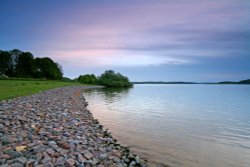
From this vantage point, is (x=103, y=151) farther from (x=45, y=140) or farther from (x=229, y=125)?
(x=229, y=125)

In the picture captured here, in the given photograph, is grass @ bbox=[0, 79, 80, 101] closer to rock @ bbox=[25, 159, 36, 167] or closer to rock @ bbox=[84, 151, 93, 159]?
rock @ bbox=[84, 151, 93, 159]

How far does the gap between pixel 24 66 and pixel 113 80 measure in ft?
→ 127

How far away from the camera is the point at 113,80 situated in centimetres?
10650

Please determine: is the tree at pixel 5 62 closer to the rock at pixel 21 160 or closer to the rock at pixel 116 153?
the rock at pixel 116 153

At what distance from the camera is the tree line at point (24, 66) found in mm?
87250

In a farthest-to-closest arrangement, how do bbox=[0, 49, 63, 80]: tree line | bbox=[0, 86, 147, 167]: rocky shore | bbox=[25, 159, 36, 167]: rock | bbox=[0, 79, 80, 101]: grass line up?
bbox=[0, 49, 63, 80]: tree line → bbox=[0, 79, 80, 101]: grass → bbox=[0, 86, 147, 167]: rocky shore → bbox=[25, 159, 36, 167]: rock

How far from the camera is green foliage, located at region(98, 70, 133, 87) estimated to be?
105944mm

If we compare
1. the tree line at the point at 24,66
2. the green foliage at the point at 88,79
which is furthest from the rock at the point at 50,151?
the green foliage at the point at 88,79

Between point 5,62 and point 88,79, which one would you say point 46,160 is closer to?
point 5,62

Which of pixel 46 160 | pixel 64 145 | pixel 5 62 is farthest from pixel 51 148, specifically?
pixel 5 62

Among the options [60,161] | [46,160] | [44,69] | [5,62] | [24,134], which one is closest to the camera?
[46,160]

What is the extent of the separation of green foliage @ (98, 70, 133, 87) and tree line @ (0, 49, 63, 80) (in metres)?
22.6

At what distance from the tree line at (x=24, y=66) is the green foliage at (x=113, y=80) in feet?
74.2

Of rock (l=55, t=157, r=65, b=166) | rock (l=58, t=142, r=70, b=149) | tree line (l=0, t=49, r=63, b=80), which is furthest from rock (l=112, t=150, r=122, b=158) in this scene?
tree line (l=0, t=49, r=63, b=80)
